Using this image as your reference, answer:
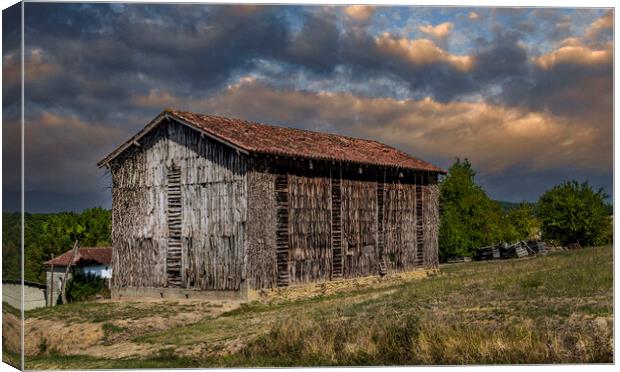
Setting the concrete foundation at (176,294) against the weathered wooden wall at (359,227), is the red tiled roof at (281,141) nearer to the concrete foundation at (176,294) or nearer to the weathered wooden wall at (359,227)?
the weathered wooden wall at (359,227)

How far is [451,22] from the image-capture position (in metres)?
18.2

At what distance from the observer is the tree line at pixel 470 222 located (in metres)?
52.1

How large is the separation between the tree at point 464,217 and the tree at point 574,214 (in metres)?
5.18

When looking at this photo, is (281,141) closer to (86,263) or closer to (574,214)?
A: (86,263)

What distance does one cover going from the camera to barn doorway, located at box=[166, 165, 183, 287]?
26.8 metres

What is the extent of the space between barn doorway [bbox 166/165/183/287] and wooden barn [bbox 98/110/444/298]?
0.04 m

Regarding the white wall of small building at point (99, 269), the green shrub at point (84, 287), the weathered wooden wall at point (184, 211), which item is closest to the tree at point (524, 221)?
the white wall of small building at point (99, 269)

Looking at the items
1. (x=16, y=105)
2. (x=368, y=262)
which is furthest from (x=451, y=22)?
(x=368, y=262)

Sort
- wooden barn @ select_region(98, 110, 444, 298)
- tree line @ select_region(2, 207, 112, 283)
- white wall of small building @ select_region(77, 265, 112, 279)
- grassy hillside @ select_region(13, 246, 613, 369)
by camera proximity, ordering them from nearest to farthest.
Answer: grassy hillside @ select_region(13, 246, 613, 369) < wooden barn @ select_region(98, 110, 444, 298) < white wall of small building @ select_region(77, 265, 112, 279) < tree line @ select_region(2, 207, 112, 283)

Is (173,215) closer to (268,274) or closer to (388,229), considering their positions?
(268,274)

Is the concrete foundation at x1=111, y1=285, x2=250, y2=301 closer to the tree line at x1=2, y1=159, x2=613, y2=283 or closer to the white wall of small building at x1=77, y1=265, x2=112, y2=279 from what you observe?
the white wall of small building at x1=77, y1=265, x2=112, y2=279

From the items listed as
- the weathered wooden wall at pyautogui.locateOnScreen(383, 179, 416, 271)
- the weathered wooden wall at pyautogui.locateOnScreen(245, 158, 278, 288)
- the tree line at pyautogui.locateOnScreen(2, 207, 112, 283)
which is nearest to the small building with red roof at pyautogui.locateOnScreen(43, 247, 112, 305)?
the tree line at pyautogui.locateOnScreen(2, 207, 112, 283)

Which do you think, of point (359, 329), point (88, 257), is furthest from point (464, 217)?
point (359, 329)

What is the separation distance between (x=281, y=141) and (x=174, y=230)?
5435 mm
